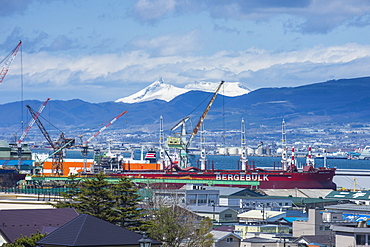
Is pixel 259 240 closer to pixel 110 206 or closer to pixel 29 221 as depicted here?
pixel 110 206

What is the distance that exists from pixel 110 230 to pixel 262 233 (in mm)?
22055

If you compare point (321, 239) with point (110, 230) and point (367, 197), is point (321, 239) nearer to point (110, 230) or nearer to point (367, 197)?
point (110, 230)

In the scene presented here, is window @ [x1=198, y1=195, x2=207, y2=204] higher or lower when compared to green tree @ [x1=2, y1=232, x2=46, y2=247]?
higher

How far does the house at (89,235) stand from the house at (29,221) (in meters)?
8.18

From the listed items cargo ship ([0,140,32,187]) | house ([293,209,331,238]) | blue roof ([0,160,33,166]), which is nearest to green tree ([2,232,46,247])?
house ([293,209,331,238])

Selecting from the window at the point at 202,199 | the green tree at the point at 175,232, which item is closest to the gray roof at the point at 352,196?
the window at the point at 202,199

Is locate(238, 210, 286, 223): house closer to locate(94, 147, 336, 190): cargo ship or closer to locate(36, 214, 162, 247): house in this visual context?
locate(36, 214, 162, 247): house

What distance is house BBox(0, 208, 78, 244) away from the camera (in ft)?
134

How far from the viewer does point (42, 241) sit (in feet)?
102

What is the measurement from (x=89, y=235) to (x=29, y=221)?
41.0ft

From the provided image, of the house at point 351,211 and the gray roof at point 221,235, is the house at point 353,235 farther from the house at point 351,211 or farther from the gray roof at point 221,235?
the house at point 351,211

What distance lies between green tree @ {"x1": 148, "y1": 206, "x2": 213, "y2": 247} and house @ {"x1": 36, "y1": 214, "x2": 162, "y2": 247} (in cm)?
953

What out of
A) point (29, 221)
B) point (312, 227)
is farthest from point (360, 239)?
point (312, 227)

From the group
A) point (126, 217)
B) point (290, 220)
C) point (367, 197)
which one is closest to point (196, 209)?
point (290, 220)
